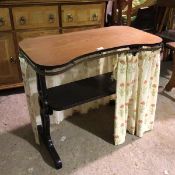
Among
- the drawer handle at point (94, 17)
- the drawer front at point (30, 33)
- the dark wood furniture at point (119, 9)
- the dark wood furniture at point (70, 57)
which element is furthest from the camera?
the dark wood furniture at point (119, 9)

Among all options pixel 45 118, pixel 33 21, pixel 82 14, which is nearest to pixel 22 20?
pixel 33 21

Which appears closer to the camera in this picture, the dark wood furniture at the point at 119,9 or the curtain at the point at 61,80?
the curtain at the point at 61,80

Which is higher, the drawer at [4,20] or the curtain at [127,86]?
the drawer at [4,20]

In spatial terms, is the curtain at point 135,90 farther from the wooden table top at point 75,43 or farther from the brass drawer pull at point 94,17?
the brass drawer pull at point 94,17

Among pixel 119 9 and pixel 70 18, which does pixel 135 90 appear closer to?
pixel 70 18

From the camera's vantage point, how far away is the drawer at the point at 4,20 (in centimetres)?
191

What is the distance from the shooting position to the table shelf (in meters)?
1.47

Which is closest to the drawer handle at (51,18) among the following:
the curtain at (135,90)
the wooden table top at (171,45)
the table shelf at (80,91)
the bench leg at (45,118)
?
the table shelf at (80,91)

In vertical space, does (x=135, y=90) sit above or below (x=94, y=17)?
below

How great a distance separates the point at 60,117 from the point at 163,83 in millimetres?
1222

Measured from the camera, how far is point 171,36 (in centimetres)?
237

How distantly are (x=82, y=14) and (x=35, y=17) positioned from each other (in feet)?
1.40

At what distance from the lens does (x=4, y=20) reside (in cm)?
193

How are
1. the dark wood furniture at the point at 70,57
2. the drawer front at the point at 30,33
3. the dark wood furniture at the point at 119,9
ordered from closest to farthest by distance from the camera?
1. the dark wood furniture at the point at 70,57
2. the drawer front at the point at 30,33
3. the dark wood furniture at the point at 119,9
